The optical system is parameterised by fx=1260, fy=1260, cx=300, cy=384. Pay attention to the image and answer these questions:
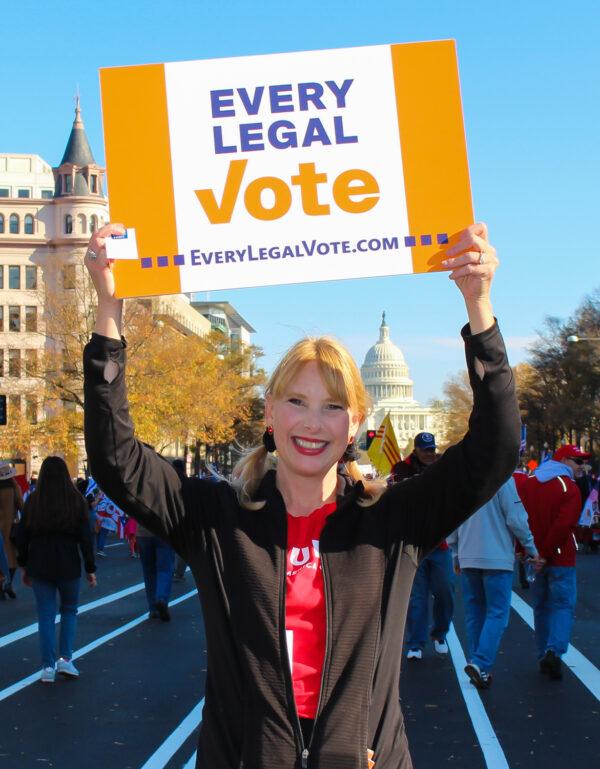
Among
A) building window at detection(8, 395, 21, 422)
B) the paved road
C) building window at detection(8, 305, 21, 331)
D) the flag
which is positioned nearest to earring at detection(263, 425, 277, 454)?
the paved road

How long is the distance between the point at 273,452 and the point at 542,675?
7.17m

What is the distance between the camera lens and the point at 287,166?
11.6 feet

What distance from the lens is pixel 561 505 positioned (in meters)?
10.4

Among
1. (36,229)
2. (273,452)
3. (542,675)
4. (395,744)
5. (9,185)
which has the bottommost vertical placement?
(542,675)

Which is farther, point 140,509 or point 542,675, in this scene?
point 542,675

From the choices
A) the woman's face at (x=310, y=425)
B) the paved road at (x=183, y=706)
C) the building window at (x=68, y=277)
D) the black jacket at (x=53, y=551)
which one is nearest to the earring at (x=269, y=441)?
the woman's face at (x=310, y=425)

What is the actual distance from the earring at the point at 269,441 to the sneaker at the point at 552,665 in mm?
7096

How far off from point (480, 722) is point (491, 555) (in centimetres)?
203

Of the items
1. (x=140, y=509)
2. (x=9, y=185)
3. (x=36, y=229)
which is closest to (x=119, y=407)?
(x=140, y=509)

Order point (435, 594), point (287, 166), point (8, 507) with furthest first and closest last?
point (8, 507), point (435, 594), point (287, 166)

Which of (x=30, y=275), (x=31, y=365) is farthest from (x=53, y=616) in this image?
(x=30, y=275)

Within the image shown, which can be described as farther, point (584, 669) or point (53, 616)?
point (584, 669)

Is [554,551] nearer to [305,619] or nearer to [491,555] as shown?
[491,555]

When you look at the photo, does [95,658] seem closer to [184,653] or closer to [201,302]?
[184,653]
